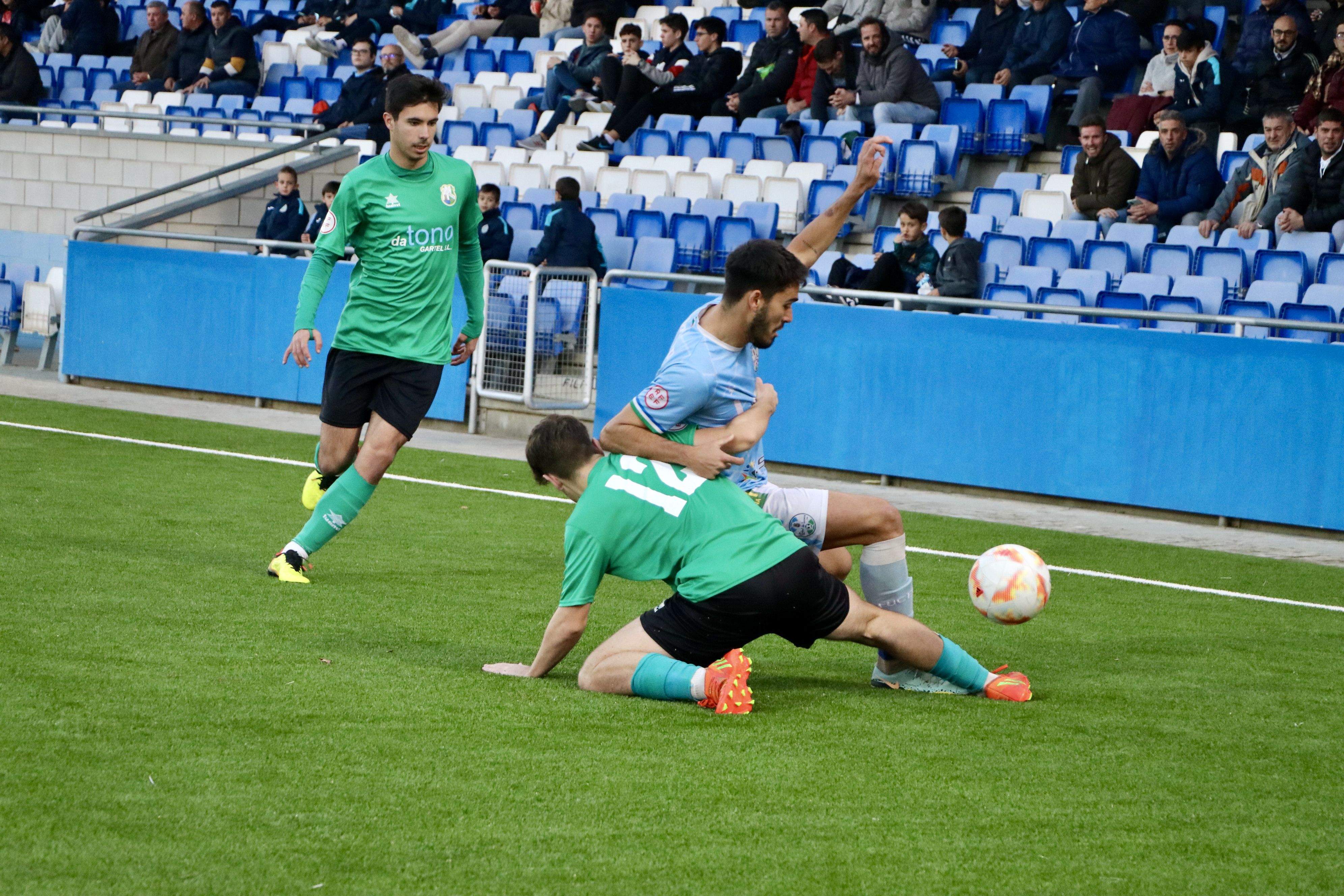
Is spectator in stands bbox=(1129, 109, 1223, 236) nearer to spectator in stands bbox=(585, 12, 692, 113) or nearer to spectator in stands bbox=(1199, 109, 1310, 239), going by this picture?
spectator in stands bbox=(1199, 109, 1310, 239)

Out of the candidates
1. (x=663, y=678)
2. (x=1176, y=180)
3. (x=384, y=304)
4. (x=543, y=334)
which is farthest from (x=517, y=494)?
(x=1176, y=180)

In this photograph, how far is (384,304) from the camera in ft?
24.2

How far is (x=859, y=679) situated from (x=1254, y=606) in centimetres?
306

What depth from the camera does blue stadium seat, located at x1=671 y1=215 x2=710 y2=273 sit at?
15.4 meters

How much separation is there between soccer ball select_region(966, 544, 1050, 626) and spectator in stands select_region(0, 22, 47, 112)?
67.7 ft

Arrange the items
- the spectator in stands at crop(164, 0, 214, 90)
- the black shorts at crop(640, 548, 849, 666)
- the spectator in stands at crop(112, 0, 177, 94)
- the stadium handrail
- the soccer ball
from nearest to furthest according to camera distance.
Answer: the black shorts at crop(640, 548, 849, 666) → the soccer ball → the stadium handrail → the spectator in stands at crop(164, 0, 214, 90) → the spectator in stands at crop(112, 0, 177, 94)

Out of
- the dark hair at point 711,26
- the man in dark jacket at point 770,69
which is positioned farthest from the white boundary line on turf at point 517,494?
the dark hair at point 711,26

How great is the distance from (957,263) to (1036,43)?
4954 millimetres

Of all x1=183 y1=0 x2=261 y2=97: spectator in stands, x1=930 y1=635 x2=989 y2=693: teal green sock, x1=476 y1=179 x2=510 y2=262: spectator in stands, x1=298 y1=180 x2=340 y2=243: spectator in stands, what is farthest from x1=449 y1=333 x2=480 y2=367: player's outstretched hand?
x1=183 y1=0 x2=261 y2=97: spectator in stands

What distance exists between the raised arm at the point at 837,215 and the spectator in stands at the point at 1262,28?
1004 cm

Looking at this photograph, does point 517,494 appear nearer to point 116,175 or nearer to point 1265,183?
point 1265,183

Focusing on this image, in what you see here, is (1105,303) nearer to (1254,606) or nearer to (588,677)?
(1254,606)

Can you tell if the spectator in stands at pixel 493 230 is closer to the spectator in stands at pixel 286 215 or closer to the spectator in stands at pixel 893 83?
the spectator in stands at pixel 286 215

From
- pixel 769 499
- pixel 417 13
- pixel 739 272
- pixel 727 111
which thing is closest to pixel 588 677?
pixel 769 499
